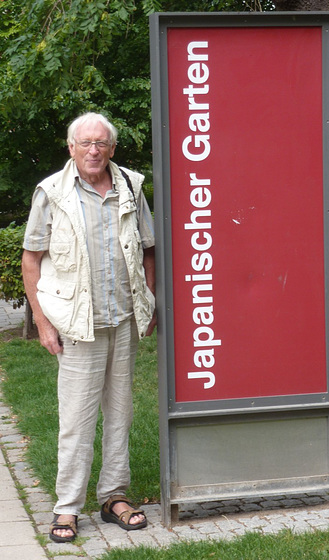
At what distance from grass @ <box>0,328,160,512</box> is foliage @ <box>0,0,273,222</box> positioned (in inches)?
87.3

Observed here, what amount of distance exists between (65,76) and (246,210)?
147 inches

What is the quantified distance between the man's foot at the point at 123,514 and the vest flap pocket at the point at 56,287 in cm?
117

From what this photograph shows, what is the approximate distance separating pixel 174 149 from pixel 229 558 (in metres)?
1.98

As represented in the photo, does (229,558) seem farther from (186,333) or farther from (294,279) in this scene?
(294,279)

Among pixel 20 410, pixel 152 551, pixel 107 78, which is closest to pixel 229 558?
pixel 152 551

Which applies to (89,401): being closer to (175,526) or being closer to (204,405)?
(204,405)

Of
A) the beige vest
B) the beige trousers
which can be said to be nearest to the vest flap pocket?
the beige vest

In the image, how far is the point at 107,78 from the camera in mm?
10586

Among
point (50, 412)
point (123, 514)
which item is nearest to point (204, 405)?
point (123, 514)

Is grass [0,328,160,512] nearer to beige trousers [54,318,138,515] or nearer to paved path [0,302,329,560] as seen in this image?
paved path [0,302,329,560]

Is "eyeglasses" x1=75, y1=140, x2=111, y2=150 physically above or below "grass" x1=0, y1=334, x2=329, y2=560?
above

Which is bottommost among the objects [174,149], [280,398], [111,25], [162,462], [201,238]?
[162,462]

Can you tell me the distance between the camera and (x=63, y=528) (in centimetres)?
452

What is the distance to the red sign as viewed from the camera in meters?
4.52
